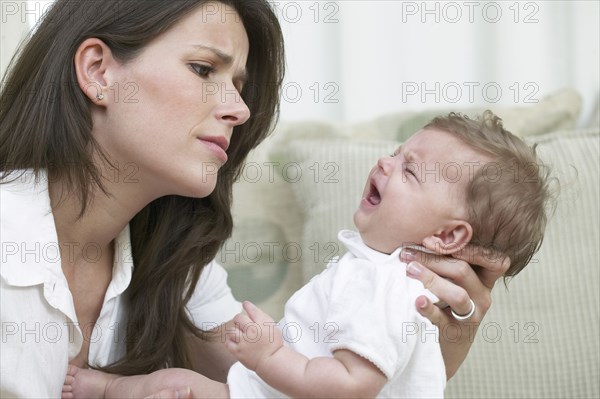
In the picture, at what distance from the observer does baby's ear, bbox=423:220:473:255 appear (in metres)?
1.25

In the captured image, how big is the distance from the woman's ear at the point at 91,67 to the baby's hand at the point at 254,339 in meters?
0.47

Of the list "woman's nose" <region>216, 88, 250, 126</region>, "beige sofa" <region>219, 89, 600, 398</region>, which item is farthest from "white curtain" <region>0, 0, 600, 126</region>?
"woman's nose" <region>216, 88, 250, 126</region>

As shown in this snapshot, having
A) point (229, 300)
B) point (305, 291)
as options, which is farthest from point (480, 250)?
point (229, 300)

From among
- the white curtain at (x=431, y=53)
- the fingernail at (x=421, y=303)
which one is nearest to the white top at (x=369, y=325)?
the fingernail at (x=421, y=303)

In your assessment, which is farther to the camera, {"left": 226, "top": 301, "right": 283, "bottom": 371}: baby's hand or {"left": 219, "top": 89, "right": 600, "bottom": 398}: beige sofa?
{"left": 219, "top": 89, "right": 600, "bottom": 398}: beige sofa

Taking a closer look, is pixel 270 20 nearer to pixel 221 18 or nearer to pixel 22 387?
pixel 221 18

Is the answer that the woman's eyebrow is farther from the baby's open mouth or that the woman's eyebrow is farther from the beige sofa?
the beige sofa

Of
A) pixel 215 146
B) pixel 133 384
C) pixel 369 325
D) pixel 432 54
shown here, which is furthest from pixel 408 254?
pixel 432 54

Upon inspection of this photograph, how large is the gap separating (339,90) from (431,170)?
1.06m

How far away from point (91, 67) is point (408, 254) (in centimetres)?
62

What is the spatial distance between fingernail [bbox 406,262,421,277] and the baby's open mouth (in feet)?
0.44

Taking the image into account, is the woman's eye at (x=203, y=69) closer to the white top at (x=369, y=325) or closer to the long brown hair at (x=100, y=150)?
the long brown hair at (x=100, y=150)

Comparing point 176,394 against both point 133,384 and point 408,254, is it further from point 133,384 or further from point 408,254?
point 408,254

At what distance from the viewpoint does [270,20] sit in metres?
1.56
